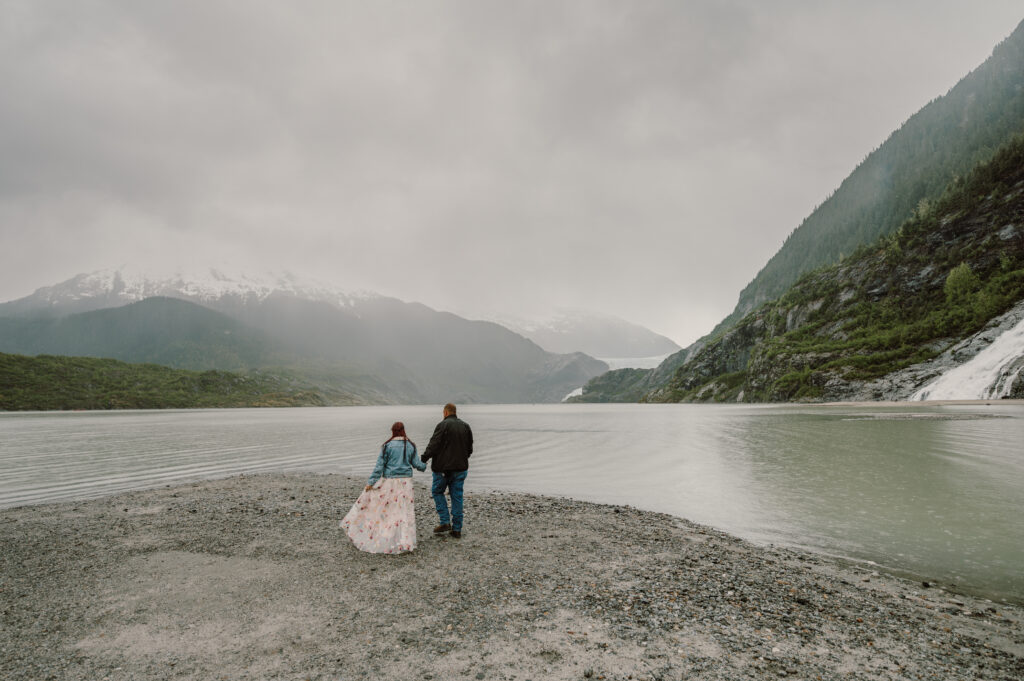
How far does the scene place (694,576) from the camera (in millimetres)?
11281

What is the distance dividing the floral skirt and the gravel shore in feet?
1.46

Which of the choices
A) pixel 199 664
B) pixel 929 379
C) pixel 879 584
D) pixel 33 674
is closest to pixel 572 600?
pixel 199 664

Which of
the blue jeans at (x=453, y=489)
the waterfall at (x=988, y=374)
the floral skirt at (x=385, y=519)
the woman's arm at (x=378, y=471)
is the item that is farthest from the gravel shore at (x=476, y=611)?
the waterfall at (x=988, y=374)

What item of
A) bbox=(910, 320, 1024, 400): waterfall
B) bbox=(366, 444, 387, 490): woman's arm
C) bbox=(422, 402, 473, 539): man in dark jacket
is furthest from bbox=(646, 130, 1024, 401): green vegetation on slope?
bbox=(366, 444, 387, 490): woman's arm

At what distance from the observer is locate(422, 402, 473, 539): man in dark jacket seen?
15.1 meters

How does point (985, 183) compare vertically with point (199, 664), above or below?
above

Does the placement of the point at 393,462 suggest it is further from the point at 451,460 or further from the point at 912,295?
the point at 912,295

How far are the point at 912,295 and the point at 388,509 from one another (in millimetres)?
163918

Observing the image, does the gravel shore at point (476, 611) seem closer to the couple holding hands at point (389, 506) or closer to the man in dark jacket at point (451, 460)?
the couple holding hands at point (389, 506)

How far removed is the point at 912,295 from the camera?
129 m

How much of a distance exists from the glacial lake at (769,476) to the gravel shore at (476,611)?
10.3 ft

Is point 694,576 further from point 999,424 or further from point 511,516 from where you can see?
point 999,424

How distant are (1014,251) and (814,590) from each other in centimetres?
15002

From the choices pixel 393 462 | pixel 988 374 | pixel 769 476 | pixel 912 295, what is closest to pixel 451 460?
pixel 393 462
